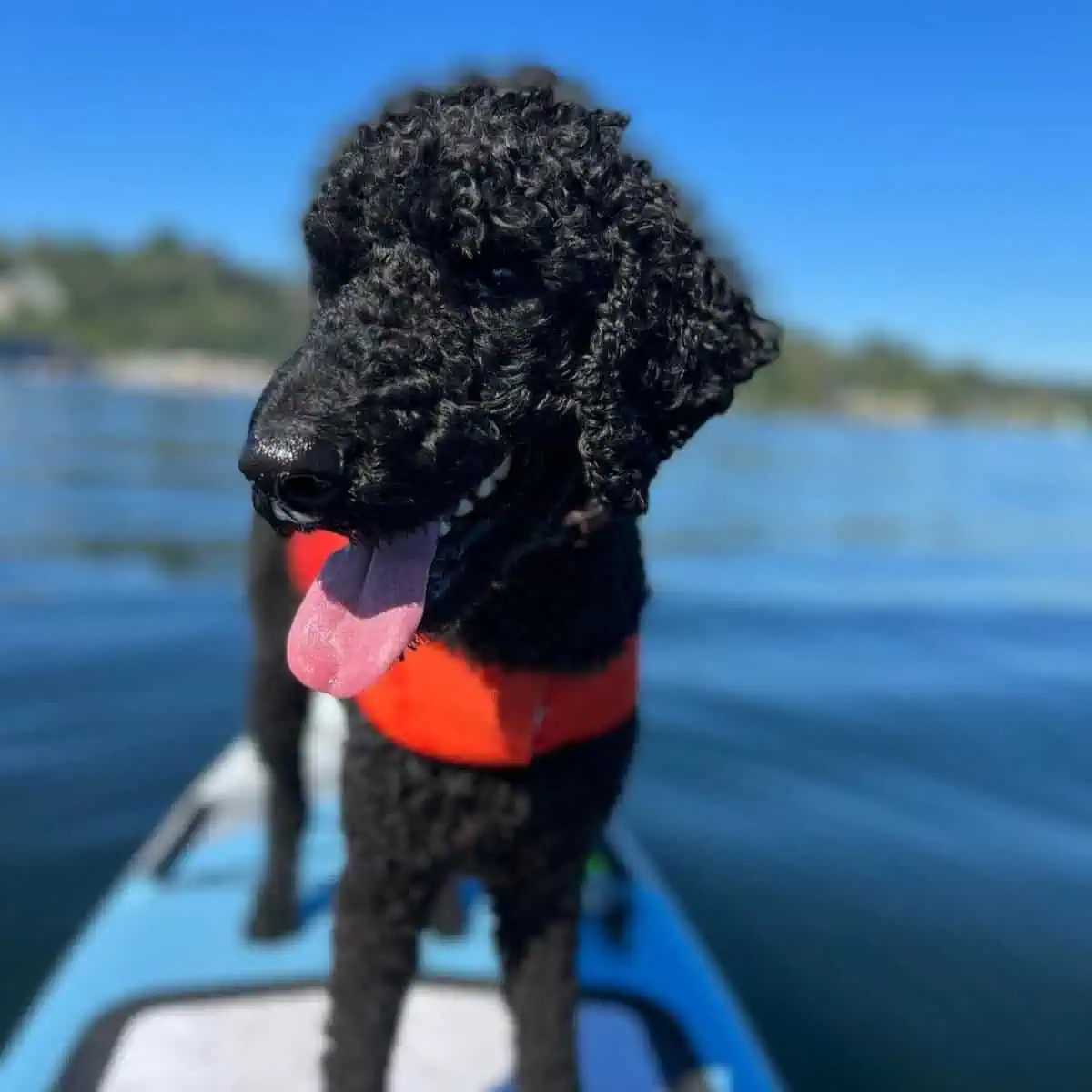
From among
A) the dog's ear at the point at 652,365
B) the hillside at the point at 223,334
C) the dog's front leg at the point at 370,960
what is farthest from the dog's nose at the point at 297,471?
the hillside at the point at 223,334

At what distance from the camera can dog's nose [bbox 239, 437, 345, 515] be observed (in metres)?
1.32

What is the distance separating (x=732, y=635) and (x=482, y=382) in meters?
6.35

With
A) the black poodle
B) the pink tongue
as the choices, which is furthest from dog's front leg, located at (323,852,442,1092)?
the pink tongue

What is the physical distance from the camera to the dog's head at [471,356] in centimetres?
142

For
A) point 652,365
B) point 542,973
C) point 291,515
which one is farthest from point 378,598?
point 542,973

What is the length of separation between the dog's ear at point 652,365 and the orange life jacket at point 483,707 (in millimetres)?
392

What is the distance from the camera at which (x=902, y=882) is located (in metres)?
4.14

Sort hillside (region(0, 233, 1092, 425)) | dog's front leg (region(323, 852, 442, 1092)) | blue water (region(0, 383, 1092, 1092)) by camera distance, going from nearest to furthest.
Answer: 1. dog's front leg (region(323, 852, 442, 1092))
2. blue water (region(0, 383, 1092, 1092))
3. hillside (region(0, 233, 1092, 425))

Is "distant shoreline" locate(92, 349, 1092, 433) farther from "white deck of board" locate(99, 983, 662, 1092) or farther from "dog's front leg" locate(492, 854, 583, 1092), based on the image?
"dog's front leg" locate(492, 854, 583, 1092)

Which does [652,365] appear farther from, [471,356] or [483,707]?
[483,707]

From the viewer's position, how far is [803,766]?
205 inches

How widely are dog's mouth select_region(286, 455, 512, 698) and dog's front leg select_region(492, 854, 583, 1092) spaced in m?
0.72

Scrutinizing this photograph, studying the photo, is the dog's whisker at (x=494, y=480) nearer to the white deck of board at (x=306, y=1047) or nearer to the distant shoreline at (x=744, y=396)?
the white deck of board at (x=306, y=1047)

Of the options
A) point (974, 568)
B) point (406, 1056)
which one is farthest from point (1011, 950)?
point (974, 568)
